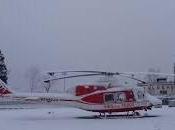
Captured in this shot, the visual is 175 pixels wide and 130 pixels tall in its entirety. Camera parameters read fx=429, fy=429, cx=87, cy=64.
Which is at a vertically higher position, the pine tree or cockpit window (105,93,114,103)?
the pine tree

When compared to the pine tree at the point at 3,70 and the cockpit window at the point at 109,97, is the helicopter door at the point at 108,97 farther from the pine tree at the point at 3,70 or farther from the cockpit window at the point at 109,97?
the pine tree at the point at 3,70

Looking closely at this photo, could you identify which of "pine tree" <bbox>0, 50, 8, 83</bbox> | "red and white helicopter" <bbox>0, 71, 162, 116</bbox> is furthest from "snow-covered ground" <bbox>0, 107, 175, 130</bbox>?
"pine tree" <bbox>0, 50, 8, 83</bbox>

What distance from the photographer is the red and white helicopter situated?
29125mm

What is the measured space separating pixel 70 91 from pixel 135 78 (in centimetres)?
705

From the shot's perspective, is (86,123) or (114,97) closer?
(86,123)

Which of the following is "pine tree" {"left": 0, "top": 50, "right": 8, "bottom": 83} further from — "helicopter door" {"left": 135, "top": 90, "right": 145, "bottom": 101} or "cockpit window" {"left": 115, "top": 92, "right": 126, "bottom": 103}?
"helicopter door" {"left": 135, "top": 90, "right": 145, "bottom": 101}

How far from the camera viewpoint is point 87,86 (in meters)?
30.1

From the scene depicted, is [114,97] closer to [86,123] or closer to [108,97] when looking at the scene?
[108,97]

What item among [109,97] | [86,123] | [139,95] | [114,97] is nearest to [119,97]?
[114,97]

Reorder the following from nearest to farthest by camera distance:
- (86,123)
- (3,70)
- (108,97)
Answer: (86,123), (108,97), (3,70)

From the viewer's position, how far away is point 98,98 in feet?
97.5

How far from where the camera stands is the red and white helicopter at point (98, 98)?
2912 cm

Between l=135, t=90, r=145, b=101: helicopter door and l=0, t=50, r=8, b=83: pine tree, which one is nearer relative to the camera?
l=135, t=90, r=145, b=101: helicopter door

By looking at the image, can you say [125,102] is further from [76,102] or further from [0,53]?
[0,53]
